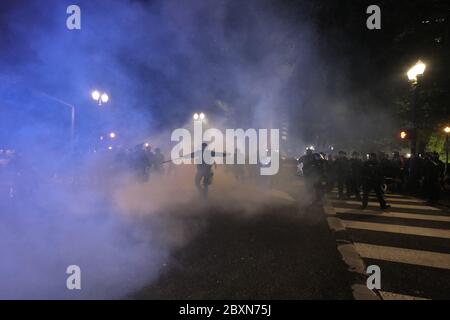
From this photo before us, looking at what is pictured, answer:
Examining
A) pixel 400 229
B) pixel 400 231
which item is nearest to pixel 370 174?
pixel 400 229

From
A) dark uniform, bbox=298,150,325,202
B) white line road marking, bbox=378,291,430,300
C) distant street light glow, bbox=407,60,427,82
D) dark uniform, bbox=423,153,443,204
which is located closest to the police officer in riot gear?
dark uniform, bbox=298,150,325,202

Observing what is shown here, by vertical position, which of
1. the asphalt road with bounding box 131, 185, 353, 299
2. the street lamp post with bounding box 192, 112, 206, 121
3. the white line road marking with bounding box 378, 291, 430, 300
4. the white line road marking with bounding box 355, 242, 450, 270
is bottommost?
the white line road marking with bounding box 378, 291, 430, 300

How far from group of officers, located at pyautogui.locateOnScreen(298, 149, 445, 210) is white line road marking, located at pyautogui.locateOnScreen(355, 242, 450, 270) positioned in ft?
9.49

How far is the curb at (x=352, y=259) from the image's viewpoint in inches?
123

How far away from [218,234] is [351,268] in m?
1.80

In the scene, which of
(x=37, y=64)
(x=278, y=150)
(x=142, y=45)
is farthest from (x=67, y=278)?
(x=278, y=150)

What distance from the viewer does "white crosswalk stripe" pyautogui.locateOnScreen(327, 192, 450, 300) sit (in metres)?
4.09

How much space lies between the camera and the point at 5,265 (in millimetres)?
3402

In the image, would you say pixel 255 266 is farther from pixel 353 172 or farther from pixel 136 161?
pixel 136 161

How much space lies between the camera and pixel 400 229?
18.6ft

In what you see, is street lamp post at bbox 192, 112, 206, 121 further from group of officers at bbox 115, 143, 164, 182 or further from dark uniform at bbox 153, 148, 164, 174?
group of officers at bbox 115, 143, 164, 182

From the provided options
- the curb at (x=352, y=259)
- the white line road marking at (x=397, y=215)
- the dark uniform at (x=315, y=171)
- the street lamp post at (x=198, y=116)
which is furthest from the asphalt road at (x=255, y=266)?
the street lamp post at (x=198, y=116)
